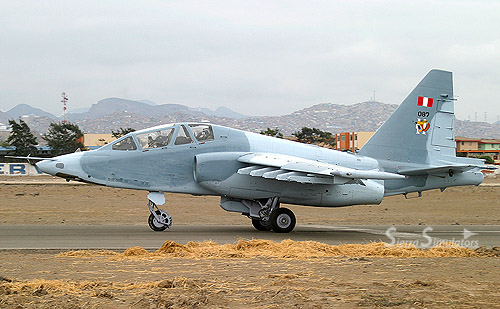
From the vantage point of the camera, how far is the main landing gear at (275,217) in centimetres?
1666

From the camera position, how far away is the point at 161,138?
1689 centimetres

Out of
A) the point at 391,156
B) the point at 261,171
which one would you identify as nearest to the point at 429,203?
the point at 391,156

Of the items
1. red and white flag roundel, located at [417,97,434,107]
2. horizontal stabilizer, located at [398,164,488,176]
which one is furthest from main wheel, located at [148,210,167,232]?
red and white flag roundel, located at [417,97,434,107]

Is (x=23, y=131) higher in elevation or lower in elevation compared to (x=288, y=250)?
higher

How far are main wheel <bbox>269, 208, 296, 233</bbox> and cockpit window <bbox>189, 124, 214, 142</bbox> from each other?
10.2 feet

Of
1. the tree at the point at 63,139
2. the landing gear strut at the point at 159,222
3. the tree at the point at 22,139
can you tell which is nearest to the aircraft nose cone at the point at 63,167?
the landing gear strut at the point at 159,222

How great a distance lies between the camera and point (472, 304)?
655cm

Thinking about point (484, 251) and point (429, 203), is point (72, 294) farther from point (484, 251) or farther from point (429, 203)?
point (429, 203)

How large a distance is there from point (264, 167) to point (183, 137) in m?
2.66

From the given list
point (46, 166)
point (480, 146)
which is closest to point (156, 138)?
point (46, 166)

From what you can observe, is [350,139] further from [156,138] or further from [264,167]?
[156,138]

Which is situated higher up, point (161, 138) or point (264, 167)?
point (161, 138)

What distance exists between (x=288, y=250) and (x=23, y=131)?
69.5 metres

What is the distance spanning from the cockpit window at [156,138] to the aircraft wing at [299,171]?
90.3 inches
